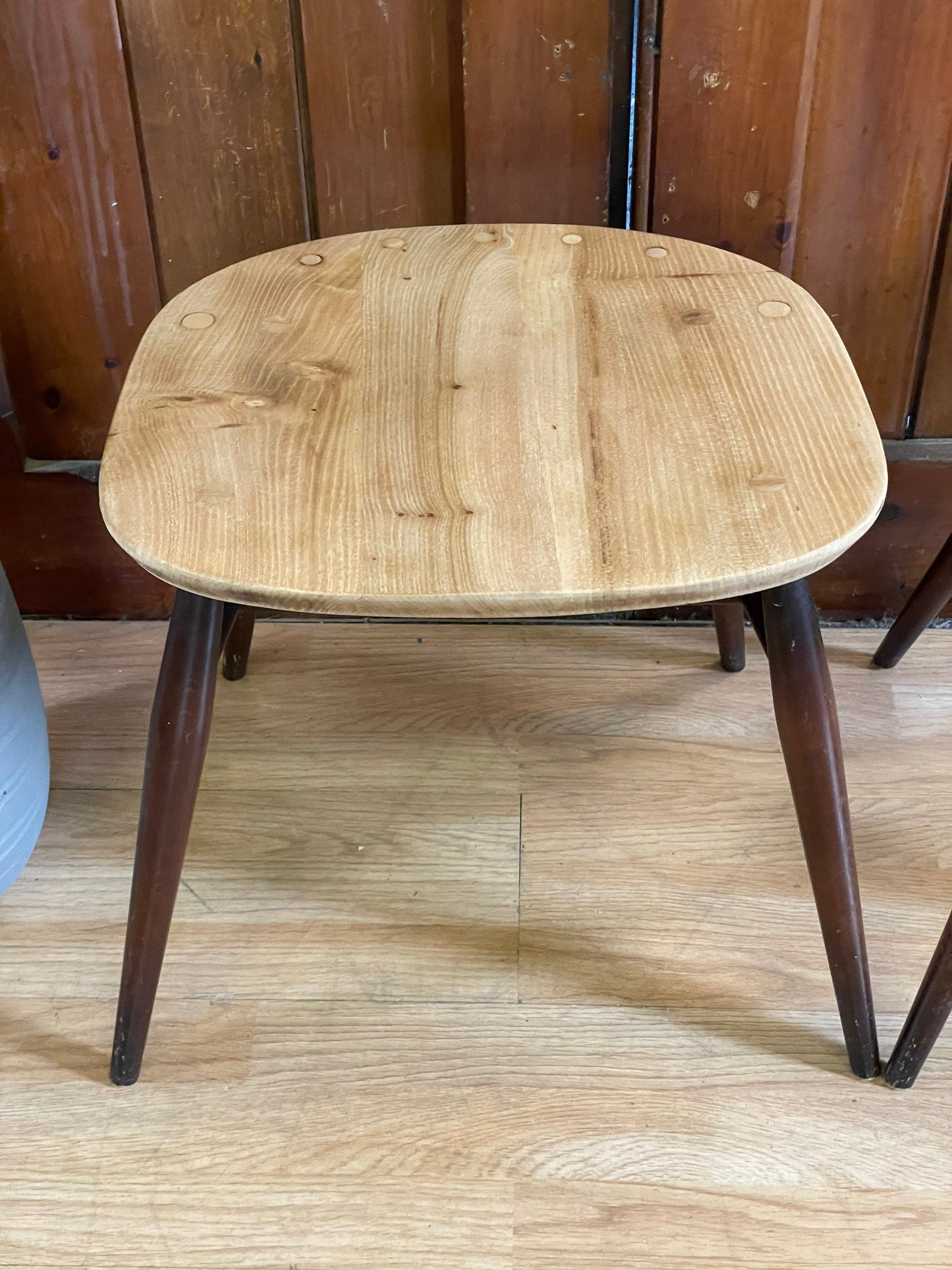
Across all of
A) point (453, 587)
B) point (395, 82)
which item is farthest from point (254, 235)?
point (453, 587)

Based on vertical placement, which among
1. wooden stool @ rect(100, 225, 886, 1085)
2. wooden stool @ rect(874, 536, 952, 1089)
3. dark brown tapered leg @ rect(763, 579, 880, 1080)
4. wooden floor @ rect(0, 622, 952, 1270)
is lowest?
wooden floor @ rect(0, 622, 952, 1270)

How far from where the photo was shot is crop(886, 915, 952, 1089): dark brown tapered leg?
73 centimetres

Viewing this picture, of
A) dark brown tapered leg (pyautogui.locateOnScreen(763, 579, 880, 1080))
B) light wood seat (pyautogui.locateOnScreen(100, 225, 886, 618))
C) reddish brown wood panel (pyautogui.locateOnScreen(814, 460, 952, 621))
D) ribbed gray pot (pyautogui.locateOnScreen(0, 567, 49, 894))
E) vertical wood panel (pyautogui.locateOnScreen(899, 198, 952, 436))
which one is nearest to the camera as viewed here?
light wood seat (pyautogui.locateOnScreen(100, 225, 886, 618))

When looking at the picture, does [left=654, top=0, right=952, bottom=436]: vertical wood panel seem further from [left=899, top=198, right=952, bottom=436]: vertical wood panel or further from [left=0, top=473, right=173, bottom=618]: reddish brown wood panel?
[left=0, top=473, right=173, bottom=618]: reddish brown wood panel

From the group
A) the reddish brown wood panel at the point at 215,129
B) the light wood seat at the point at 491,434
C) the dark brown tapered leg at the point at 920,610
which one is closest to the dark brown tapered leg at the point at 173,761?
the light wood seat at the point at 491,434

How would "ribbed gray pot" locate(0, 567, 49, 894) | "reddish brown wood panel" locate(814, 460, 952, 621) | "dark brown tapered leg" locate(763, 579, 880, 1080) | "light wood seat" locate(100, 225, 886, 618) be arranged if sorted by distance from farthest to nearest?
"reddish brown wood panel" locate(814, 460, 952, 621) < "ribbed gray pot" locate(0, 567, 49, 894) < "dark brown tapered leg" locate(763, 579, 880, 1080) < "light wood seat" locate(100, 225, 886, 618)

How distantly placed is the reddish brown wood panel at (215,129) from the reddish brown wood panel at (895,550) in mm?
609

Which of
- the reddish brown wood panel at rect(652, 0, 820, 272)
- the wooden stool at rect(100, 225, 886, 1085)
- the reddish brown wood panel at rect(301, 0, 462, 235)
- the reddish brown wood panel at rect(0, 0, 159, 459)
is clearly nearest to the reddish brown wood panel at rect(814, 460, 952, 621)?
the reddish brown wood panel at rect(652, 0, 820, 272)

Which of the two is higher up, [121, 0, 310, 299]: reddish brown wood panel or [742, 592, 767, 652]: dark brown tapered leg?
[121, 0, 310, 299]: reddish brown wood panel

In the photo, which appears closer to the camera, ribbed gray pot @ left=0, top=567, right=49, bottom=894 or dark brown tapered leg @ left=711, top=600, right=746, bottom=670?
ribbed gray pot @ left=0, top=567, right=49, bottom=894

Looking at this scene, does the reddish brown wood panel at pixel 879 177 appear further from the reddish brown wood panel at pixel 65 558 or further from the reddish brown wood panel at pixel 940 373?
the reddish brown wood panel at pixel 65 558

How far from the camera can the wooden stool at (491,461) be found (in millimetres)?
574

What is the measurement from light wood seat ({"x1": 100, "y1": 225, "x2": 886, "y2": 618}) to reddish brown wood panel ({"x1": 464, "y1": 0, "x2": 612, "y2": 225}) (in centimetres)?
14

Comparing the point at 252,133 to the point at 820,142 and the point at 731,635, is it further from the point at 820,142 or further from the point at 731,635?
the point at 731,635
